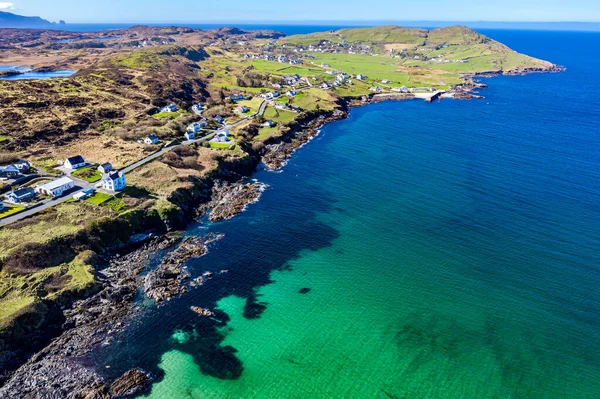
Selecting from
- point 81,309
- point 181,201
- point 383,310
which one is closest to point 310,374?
point 383,310

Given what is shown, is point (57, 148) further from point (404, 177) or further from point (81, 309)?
point (404, 177)

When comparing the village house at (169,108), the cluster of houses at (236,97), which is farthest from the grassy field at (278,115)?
the village house at (169,108)

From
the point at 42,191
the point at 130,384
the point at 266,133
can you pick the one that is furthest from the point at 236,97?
the point at 130,384

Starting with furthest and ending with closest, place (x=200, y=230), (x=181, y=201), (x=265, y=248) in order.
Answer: (x=181, y=201) → (x=200, y=230) → (x=265, y=248)

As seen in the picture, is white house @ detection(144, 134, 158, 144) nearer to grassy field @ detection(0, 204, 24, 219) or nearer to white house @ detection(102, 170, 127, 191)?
white house @ detection(102, 170, 127, 191)

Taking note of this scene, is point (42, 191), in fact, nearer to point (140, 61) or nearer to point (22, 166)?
point (22, 166)

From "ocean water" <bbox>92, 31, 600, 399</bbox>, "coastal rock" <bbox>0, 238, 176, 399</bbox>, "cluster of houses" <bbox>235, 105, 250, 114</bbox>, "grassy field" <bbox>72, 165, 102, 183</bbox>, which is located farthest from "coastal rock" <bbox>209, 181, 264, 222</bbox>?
"cluster of houses" <bbox>235, 105, 250, 114</bbox>

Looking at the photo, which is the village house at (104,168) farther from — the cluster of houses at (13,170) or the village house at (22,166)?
the cluster of houses at (13,170)
